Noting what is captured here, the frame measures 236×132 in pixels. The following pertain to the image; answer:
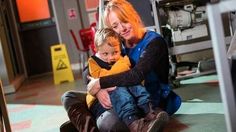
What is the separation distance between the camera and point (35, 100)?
387 cm

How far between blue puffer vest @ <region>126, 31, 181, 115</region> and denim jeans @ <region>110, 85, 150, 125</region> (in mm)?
123

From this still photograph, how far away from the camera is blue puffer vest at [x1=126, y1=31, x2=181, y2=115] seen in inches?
73.9

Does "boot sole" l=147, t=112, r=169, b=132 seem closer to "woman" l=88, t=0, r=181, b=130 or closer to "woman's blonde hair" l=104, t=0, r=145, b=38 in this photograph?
"woman" l=88, t=0, r=181, b=130

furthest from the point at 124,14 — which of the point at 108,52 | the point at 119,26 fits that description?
the point at 108,52

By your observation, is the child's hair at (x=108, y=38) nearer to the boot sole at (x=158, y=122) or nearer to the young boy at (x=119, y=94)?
the young boy at (x=119, y=94)

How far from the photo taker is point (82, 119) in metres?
1.87

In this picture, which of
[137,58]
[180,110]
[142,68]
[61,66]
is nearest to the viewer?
[142,68]

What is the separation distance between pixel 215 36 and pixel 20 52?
19.1 ft

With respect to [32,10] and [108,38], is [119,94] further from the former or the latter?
[32,10]

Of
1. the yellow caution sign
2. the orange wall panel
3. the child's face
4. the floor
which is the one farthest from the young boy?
the orange wall panel

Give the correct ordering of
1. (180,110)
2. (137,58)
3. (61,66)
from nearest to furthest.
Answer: (137,58) → (180,110) → (61,66)

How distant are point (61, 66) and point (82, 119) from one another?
10.8ft

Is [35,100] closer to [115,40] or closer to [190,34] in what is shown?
[190,34]

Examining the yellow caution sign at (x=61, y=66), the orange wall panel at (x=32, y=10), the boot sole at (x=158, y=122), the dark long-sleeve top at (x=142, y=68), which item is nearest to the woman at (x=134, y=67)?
the dark long-sleeve top at (x=142, y=68)
